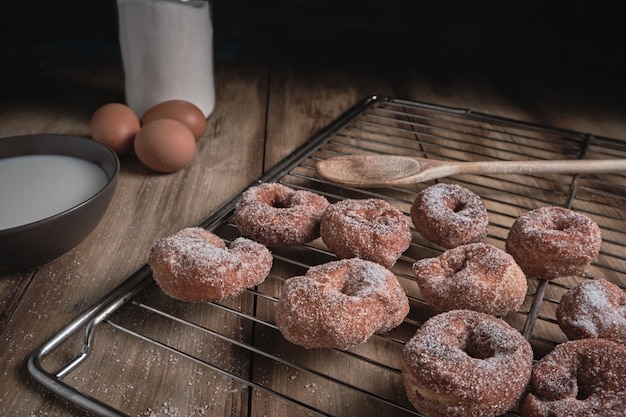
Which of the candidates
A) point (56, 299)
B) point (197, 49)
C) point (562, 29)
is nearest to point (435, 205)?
point (56, 299)

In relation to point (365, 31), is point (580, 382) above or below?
below

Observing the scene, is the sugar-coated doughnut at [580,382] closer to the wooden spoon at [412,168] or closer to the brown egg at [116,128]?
the wooden spoon at [412,168]

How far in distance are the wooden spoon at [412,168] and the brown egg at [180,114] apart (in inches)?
17.9

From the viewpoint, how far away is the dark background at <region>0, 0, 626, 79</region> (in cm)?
239

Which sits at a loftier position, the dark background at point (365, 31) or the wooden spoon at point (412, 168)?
the dark background at point (365, 31)

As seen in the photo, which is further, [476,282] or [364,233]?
[364,233]

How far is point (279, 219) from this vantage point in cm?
121

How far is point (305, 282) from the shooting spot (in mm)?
990

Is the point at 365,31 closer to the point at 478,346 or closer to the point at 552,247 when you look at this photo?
the point at 552,247

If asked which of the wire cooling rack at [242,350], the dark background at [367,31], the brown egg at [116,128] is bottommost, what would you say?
the wire cooling rack at [242,350]

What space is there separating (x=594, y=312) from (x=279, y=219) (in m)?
0.60

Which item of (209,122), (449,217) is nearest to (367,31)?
(209,122)

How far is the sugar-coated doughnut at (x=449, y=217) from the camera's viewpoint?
122cm

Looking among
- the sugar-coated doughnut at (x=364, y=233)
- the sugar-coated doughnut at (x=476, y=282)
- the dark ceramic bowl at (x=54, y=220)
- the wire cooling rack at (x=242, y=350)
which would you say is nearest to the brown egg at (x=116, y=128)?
the dark ceramic bowl at (x=54, y=220)
